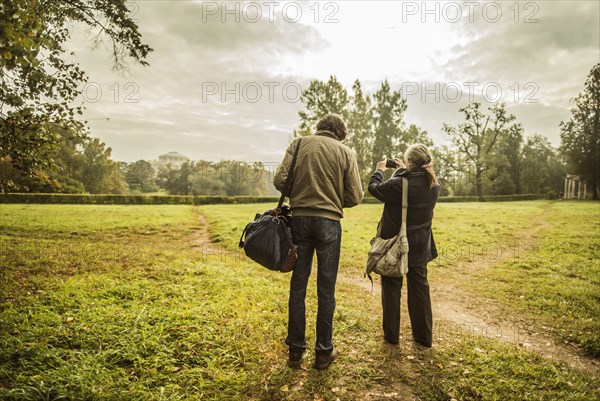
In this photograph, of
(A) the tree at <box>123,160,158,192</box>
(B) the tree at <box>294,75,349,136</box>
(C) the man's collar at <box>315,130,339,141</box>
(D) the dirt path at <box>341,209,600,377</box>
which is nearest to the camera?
(C) the man's collar at <box>315,130,339,141</box>

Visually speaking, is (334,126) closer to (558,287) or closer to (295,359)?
(295,359)

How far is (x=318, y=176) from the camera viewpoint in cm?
330

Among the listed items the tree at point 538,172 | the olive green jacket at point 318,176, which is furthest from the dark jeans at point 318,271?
the tree at point 538,172

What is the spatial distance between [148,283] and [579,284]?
9260mm

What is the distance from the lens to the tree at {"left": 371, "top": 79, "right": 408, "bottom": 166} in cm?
A: 5019

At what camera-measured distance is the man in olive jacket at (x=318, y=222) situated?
10.7 feet

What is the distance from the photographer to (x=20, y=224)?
1306 cm

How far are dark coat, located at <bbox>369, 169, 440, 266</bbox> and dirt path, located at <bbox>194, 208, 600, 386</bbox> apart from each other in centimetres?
141

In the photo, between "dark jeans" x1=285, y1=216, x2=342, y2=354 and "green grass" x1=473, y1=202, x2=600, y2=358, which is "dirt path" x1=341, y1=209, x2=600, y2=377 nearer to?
"green grass" x1=473, y1=202, x2=600, y2=358

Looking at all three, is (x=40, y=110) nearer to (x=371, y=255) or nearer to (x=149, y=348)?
(x=149, y=348)

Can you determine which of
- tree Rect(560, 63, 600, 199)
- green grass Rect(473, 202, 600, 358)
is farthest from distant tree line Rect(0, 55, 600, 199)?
green grass Rect(473, 202, 600, 358)

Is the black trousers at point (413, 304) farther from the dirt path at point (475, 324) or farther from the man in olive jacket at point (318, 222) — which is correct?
the man in olive jacket at point (318, 222)

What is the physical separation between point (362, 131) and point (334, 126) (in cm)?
4877

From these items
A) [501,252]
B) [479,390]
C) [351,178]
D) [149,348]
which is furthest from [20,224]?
[501,252]
